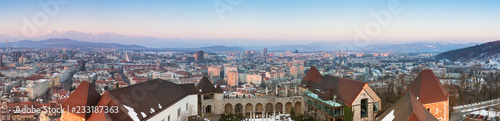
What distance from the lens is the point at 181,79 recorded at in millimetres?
79500

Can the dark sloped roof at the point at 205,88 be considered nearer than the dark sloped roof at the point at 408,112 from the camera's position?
No

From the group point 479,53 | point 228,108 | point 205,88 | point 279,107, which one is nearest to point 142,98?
point 205,88

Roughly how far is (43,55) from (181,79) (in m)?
89.5

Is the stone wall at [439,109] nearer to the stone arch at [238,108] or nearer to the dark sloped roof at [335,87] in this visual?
the dark sloped roof at [335,87]

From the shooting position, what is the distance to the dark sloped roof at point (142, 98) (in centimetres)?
1505

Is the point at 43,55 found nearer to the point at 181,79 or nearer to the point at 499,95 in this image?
the point at 181,79

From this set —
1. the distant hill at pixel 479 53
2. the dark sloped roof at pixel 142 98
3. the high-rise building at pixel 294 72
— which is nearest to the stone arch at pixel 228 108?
the dark sloped roof at pixel 142 98

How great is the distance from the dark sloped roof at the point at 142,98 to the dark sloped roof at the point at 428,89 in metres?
→ 15.1

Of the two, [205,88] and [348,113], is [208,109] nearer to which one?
[205,88]

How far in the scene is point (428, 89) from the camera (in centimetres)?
2108

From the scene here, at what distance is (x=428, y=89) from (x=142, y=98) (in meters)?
17.4

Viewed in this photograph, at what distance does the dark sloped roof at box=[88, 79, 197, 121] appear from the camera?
1505 centimetres

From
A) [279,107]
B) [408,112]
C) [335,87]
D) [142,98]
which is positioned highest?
[408,112]

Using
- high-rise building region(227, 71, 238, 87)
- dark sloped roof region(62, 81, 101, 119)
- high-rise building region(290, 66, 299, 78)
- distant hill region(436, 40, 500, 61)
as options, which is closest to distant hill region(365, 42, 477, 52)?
distant hill region(436, 40, 500, 61)
